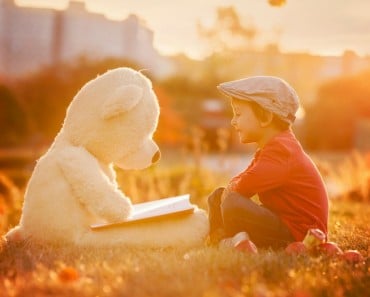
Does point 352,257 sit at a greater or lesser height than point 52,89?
greater

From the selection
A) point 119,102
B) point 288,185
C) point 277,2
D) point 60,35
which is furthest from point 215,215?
point 60,35

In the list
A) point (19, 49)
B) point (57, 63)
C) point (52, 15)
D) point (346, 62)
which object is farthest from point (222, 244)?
point (346, 62)

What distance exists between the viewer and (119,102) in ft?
12.9

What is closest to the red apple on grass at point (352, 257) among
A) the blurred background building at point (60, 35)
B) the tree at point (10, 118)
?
the tree at point (10, 118)

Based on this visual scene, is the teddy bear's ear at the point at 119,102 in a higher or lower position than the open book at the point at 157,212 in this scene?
higher

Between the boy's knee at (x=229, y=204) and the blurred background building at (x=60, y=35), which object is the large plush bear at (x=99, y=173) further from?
the blurred background building at (x=60, y=35)

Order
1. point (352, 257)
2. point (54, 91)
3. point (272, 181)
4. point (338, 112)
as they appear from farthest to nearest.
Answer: point (338, 112), point (54, 91), point (272, 181), point (352, 257)

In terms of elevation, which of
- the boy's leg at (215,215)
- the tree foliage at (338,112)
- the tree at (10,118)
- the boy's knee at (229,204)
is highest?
the boy's knee at (229,204)

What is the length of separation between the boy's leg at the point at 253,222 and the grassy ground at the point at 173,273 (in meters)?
0.20

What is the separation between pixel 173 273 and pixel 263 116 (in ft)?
4.51

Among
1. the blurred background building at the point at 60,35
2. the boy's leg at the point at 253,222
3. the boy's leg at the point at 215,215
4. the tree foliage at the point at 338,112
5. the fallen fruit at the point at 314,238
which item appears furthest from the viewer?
the blurred background building at the point at 60,35

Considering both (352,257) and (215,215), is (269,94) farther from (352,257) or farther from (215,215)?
(352,257)

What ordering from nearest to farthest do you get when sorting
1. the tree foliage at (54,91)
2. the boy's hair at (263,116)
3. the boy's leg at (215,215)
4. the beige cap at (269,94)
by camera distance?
the beige cap at (269,94) → the boy's hair at (263,116) → the boy's leg at (215,215) → the tree foliage at (54,91)

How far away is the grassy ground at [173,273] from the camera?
8.44 feet
